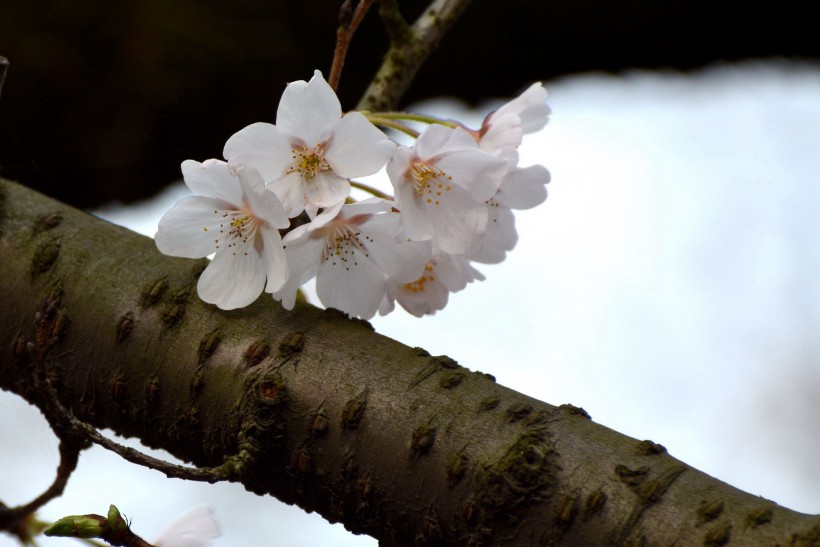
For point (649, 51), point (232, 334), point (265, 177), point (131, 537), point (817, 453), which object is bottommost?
point (131, 537)

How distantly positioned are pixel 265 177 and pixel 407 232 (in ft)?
0.42

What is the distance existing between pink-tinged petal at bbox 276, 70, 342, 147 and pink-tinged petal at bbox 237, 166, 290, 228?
0.05 meters

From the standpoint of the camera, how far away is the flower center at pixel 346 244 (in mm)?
728

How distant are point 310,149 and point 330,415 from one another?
0.72 ft

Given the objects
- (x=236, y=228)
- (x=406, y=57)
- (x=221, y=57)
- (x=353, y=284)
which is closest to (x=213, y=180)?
(x=236, y=228)

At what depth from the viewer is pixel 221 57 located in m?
1.59

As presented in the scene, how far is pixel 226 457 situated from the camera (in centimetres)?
63

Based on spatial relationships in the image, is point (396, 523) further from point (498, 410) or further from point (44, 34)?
point (44, 34)

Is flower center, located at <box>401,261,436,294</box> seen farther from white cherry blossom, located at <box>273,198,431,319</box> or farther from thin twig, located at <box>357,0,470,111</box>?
thin twig, located at <box>357,0,470,111</box>

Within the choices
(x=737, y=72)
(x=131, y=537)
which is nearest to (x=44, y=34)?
(x=131, y=537)

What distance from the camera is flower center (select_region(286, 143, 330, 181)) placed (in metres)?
0.68

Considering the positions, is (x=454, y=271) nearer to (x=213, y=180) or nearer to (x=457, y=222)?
(x=457, y=222)

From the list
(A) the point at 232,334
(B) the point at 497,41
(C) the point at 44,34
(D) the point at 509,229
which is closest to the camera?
(A) the point at 232,334

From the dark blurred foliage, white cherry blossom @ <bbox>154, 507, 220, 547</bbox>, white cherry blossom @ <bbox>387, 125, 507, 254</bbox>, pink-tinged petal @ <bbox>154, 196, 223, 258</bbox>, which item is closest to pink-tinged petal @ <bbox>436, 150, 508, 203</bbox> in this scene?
white cherry blossom @ <bbox>387, 125, 507, 254</bbox>
